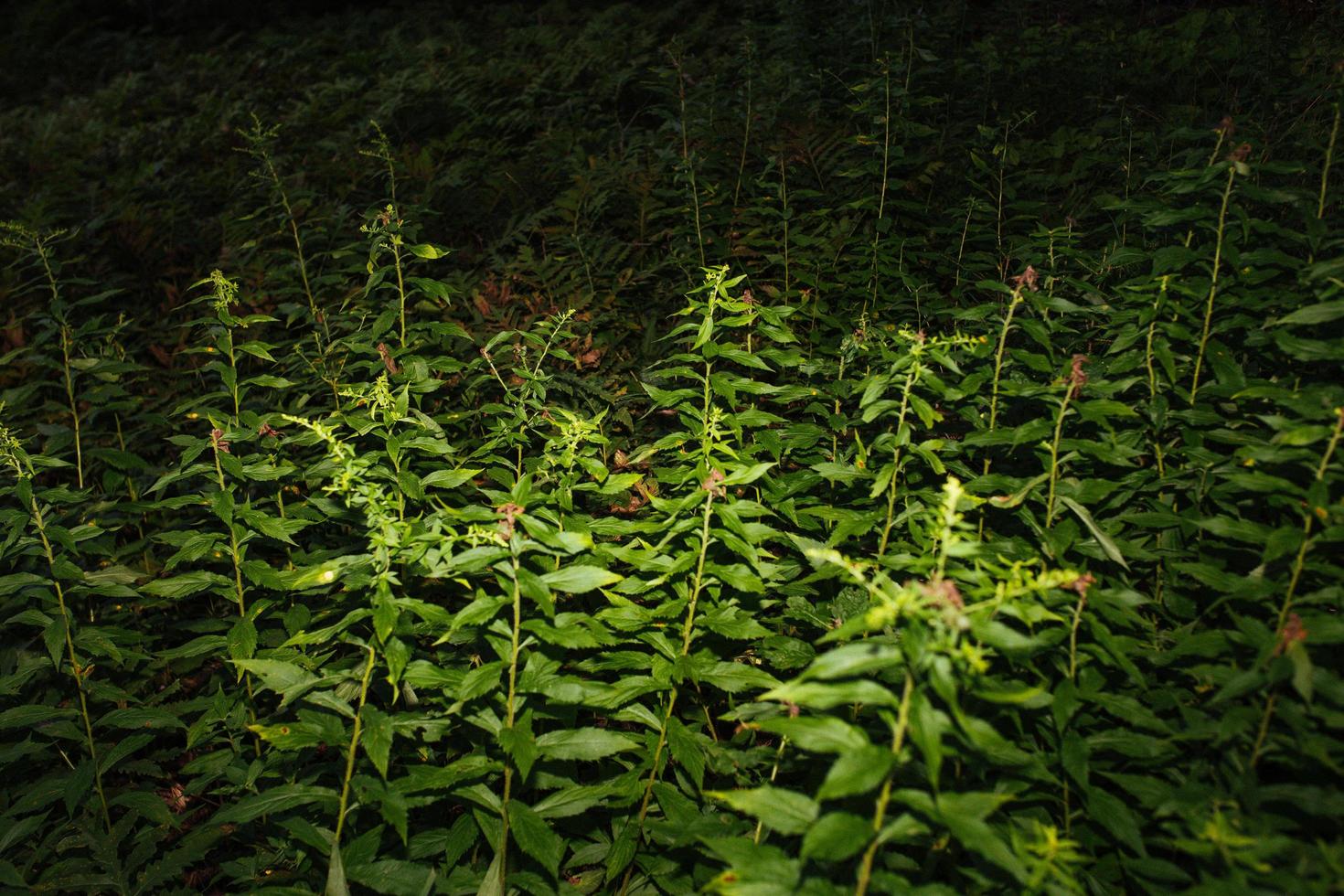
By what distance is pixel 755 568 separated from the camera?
6.82 feet

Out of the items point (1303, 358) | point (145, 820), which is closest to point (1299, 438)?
point (1303, 358)

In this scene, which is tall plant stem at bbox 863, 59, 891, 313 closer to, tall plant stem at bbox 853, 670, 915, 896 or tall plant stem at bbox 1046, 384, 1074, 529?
tall plant stem at bbox 1046, 384, 1074, 529

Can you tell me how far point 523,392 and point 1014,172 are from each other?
2.96 m

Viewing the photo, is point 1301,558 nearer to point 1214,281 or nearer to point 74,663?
point 1214,281

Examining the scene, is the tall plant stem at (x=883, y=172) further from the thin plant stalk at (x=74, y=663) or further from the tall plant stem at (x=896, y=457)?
the thin plant stalk at (x=74, y=663)

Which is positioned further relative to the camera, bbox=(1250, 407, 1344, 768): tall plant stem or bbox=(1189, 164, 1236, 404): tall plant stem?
bbox=(1189, 164, 1236, 404): tall plant stem

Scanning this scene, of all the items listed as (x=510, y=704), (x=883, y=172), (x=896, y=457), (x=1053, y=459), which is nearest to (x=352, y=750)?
(x=510, y=704)

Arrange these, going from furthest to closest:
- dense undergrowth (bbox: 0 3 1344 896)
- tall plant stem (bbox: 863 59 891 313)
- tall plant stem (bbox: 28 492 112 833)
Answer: tall plant stem (bbox: 863 59 891 313) < tall plant stem (bbox: 28 492 112 833) < dense undergrowth (bbox: 0 3 1344 896)

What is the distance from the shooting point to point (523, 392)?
259 cm

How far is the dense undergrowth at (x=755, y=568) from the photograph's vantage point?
61.6 inches

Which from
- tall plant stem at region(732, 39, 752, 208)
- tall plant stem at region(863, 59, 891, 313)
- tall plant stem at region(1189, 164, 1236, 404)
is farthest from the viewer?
tall plant stem at region(732, 39, 752, 208)

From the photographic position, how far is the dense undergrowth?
5.14ft

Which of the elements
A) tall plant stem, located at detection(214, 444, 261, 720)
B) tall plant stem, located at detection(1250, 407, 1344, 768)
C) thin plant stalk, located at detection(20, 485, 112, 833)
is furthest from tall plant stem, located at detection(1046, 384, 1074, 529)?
thin plant stalk, located at detection(20, 485, 112, 833)

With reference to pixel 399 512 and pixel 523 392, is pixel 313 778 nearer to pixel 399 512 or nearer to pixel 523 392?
pixel 399 512
